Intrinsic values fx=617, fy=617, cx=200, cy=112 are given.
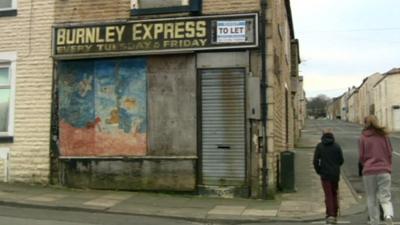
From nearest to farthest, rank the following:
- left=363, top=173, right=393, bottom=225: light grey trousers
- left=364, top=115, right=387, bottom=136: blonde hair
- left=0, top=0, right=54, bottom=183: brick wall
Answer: left=363, top=173, right=393, bottom=225: light grey trousers
left=364, top=115, right=387, bottom=136: blonde hair
left=0, top=0, right=54, bottom=183: brick wall

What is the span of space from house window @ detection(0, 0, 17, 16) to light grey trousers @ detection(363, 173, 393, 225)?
1032 cm

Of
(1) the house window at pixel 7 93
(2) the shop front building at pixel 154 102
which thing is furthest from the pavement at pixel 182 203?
(1) the house window at pixel 7 93

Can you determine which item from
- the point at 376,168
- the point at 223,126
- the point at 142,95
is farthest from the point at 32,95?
the point at 376,168

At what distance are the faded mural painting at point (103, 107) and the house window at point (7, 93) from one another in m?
1.34

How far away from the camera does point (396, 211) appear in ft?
41.1

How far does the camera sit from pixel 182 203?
1332cm

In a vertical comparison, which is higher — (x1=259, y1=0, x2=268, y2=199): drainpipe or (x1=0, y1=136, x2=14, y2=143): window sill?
(x1=259, y1=0, x2=268, y2=199): drainpipe

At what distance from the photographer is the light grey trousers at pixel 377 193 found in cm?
968

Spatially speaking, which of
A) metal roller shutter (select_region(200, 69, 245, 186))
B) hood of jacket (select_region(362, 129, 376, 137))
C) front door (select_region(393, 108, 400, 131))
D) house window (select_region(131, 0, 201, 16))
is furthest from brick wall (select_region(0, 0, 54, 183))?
front door (select_region(393, 108, 400, 131))

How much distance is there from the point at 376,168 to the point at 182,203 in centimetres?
490

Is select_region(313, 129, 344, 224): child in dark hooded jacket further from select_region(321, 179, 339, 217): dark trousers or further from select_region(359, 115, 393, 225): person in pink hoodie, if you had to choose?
select_region(359, 115, 393, 225): person in pink hoodie

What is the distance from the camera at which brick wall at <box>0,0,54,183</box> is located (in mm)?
15398

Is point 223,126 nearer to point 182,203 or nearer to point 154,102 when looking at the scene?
point 154,102

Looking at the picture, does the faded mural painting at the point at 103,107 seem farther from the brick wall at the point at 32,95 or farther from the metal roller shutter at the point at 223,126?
the metal roller shutter at the point at 223,126
